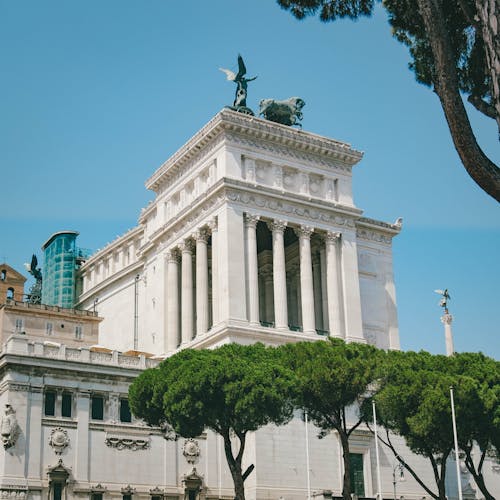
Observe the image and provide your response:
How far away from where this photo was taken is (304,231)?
79.7 m

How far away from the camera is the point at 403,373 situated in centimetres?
5612

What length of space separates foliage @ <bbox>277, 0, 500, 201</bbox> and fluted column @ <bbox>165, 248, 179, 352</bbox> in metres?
54.3

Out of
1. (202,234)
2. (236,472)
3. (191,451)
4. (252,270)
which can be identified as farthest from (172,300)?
(236,472)

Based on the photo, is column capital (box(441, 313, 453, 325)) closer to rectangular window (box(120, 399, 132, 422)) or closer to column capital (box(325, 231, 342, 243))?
column capital (box(325, 231, 342, 243))

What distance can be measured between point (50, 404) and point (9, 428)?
12.0 ft

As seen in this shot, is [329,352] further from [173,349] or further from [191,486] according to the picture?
[173,349]

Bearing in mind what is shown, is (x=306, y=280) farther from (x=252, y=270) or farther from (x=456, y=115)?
(x=456, y=115)

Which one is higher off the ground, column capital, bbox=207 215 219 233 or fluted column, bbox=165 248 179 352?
column capital, bbox=207 215 219 233

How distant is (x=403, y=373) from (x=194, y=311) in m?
31.6

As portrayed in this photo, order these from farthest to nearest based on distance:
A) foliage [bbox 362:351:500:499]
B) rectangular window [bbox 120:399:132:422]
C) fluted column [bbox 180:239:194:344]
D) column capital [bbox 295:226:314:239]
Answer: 1. column capital [bbox 295:226:314:239]
2. fluted column [bbox 180:239:194:344]
3. rectangular window [bbox 120:399:132:422]
4. foliage [bbox 362:351:500:499]

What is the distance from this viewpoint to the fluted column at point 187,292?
7876 cm

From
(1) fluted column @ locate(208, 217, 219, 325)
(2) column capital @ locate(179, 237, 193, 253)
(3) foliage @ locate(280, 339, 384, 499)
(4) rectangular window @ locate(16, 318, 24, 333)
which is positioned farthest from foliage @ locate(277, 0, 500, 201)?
(4) rectangular window @ locate(16, 318, 24, 333)

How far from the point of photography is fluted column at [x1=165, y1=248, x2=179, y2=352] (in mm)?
80688

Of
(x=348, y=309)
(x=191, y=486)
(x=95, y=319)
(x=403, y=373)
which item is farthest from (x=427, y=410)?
(x=95, y=319)
